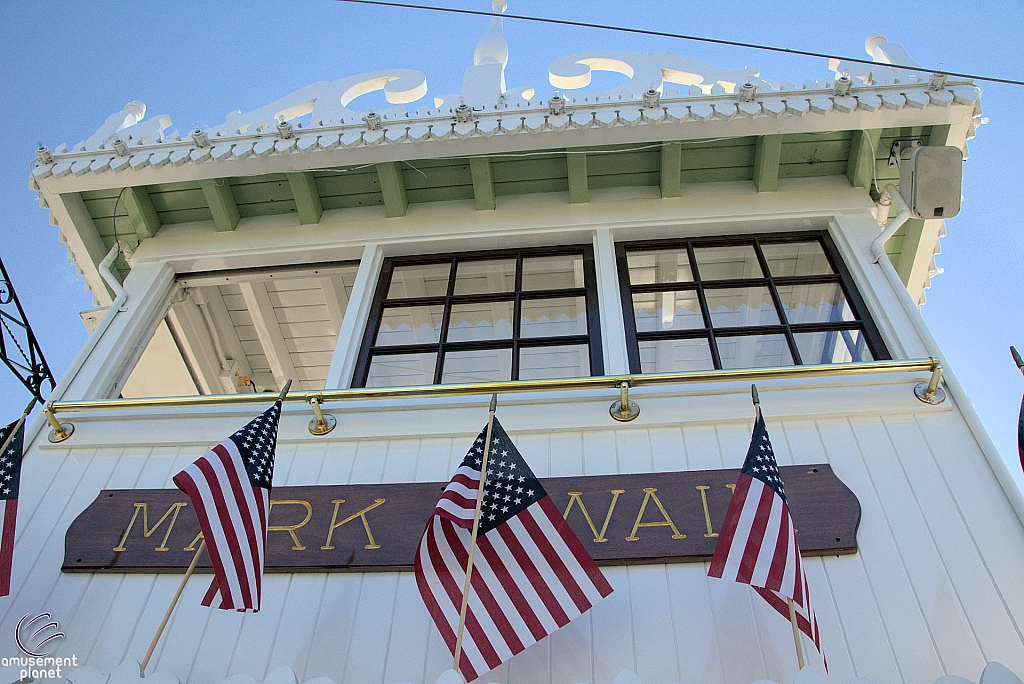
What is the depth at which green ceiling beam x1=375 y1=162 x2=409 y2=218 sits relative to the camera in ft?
18.7

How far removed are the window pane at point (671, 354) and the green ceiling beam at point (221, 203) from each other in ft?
10.5

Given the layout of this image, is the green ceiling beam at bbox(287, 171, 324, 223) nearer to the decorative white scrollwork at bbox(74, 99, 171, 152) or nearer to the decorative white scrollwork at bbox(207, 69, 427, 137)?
the decorative white scrollwork at bbox(207, 69, 427, 137)

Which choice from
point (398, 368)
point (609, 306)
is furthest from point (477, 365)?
point (609, 306)

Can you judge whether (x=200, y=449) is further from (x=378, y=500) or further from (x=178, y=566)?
(x=378, y=500)

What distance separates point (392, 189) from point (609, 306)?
6.24 feet

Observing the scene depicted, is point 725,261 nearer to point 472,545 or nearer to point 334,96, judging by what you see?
point 334,96

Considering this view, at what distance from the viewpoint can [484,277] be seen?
568 cm

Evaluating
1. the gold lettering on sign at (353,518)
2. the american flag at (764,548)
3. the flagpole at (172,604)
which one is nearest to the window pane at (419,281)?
the flagpole at (172,604)

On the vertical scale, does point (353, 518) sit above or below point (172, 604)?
above

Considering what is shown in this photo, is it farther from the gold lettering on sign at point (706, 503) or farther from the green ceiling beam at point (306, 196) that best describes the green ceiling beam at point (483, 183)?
the gold lettering on sign at point (706, 503)

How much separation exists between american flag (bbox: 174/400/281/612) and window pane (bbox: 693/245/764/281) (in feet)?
11.2

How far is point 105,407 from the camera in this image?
4535 millimetres

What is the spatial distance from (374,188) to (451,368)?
5.07ft

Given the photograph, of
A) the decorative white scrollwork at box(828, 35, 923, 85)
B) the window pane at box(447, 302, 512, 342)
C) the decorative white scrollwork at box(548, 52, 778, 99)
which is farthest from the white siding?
the decorative white scrollwork at box(548, 52, 778, 99)
